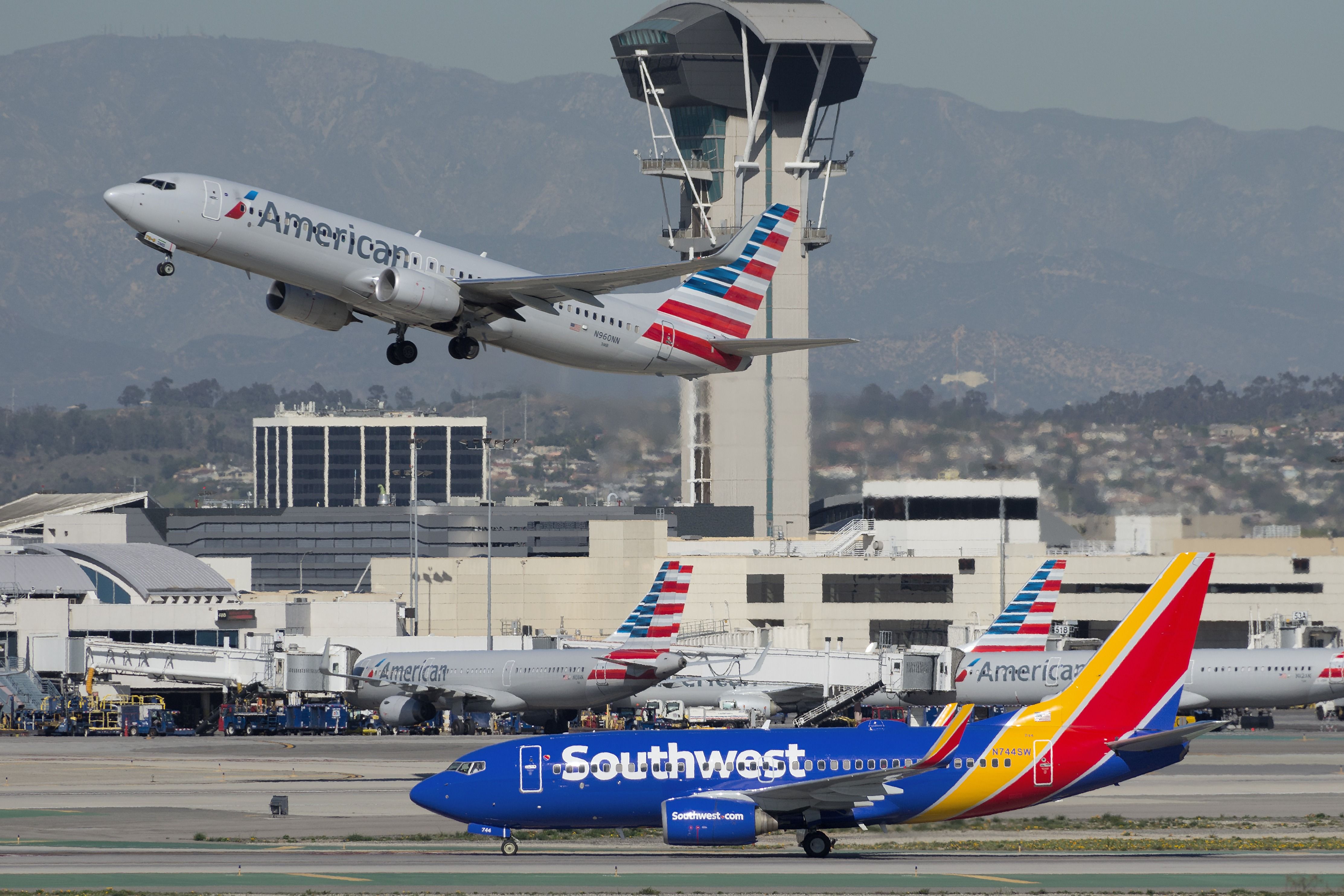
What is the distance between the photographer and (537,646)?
114812 mm

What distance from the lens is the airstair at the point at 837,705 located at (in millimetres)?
93250

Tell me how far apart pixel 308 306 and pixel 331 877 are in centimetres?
1859

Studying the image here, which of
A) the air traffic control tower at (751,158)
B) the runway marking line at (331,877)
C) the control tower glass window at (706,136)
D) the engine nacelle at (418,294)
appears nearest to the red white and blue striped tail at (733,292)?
the engine nacelle at (418,294)

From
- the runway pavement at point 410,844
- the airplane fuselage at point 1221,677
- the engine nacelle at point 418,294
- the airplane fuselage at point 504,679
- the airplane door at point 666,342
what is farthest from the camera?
the airplane fuselage at point 1221,677

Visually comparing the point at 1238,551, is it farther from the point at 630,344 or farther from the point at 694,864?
the point at 694,864

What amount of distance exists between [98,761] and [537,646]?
3527cm

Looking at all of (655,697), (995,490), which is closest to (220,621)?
(655,697)

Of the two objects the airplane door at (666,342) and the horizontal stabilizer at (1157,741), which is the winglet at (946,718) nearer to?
the horizontal stabilizer at (1157,741)

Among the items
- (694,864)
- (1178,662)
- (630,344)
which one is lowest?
(694,864)

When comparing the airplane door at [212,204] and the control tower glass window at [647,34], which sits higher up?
the control tower glass window at [647,34]

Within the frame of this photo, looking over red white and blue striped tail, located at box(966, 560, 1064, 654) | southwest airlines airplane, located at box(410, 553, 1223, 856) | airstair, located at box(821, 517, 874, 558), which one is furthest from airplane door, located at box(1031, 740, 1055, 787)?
airstair, located at box(821, 517, 874, 558)

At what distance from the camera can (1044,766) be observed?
4972 cm

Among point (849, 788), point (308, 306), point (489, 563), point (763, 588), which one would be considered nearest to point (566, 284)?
point (308, 306)

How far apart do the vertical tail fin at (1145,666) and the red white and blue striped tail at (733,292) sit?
20.6 meters
